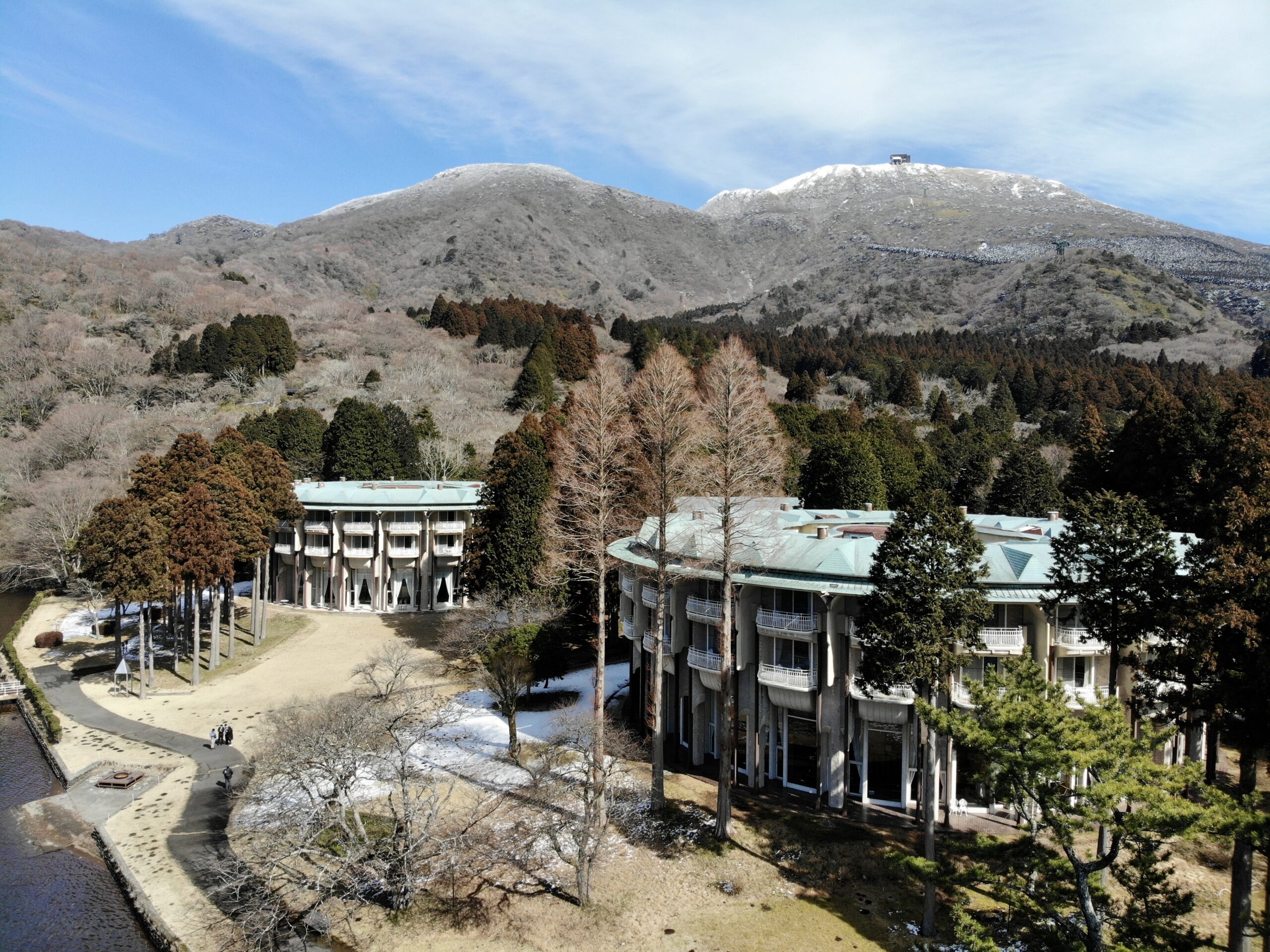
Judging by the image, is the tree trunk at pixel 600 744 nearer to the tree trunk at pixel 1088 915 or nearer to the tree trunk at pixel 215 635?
the tree trunk at pixel 1088 915

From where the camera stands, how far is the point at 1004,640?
19.6m

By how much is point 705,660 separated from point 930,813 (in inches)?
310

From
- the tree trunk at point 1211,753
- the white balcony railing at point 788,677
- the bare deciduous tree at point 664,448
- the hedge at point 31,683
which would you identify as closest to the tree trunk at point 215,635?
the hedge at point 31,683

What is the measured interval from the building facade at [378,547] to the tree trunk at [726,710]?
95.7 feet

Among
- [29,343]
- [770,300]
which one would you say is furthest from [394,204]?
[29,343]

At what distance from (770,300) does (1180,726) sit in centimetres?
16933

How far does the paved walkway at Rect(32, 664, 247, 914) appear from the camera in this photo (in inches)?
769

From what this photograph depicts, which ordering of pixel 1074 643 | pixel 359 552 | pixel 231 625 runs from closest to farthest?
pixel 1074 643 → pixel 231 625 → pixel 359 552

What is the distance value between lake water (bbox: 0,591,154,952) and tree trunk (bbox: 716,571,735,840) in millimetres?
12846

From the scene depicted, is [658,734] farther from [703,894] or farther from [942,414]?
[942,414]

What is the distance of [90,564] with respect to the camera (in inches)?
1268

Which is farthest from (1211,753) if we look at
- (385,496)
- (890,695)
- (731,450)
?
(385,496)

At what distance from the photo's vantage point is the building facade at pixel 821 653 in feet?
64.8

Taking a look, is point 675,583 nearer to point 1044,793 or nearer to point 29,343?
point 1044,793
